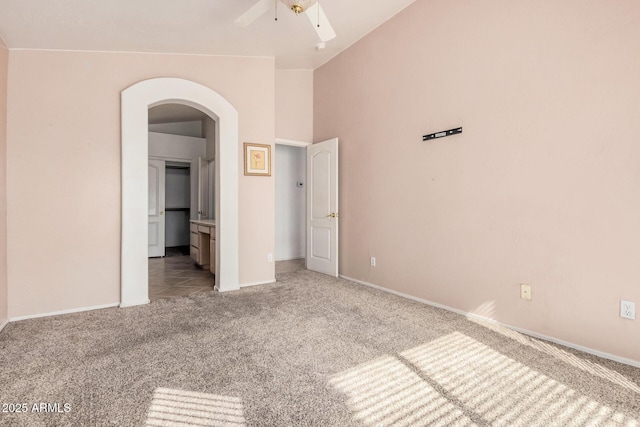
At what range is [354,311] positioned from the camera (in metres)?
3.15

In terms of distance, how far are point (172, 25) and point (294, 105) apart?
2.23m

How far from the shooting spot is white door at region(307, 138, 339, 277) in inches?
181

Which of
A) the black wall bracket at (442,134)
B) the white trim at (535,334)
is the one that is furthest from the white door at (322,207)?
the black wall bracket at (442,134)

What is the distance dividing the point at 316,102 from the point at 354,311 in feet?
11.3

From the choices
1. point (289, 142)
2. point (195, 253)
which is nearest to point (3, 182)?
point (195, 253)

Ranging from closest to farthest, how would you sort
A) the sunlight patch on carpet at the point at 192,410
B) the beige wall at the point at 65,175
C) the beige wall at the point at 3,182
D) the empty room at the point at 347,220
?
the sunlight patch on carpet at the point at 192,410 < the empty room at the point at 347,220 < the beige wall at the point at 3,182 < the beige wall at the point at 65,175

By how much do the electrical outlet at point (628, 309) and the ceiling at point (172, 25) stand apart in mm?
3450

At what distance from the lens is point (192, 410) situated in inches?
62.7

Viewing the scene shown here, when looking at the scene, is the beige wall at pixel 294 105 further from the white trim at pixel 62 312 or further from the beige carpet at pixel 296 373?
the white trim at pixel 62 312

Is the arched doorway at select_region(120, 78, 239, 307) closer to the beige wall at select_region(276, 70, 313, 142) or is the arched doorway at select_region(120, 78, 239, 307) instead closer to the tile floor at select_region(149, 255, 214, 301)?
the tile floor at select_region(149, 255, 214, 301)

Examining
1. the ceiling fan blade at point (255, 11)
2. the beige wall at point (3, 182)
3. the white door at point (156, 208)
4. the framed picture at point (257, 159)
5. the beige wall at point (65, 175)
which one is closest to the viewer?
the ceiling fan blade at point (255, 11)

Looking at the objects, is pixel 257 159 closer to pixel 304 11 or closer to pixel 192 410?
pixel 304 11

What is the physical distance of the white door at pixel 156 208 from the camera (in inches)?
258

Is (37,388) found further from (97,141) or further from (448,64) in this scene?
(448,64)
